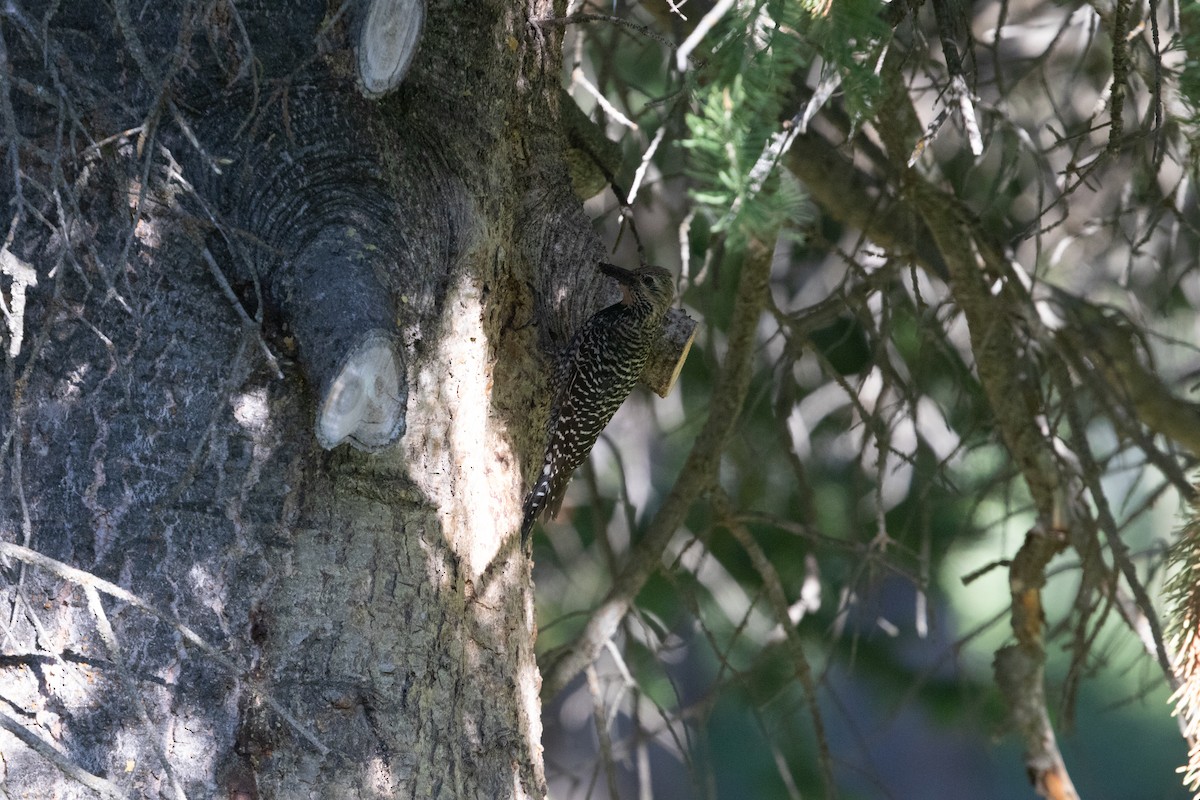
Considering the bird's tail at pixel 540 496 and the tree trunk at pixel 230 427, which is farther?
the bird's tail at pixel 540 496

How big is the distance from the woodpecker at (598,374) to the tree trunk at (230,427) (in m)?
1.47

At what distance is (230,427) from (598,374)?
197 cm

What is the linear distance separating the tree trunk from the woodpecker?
1470 mm

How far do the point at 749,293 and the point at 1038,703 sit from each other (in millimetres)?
1477

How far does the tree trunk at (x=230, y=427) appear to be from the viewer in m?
1.59

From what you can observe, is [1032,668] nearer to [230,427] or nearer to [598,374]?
[598,374]

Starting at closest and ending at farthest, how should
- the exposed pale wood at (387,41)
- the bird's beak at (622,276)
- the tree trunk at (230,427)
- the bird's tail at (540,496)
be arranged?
the tree trunk at (230,427), the exposed pale wood at (387,41), the bird's tail at (540,496), the bird's beak at (622,276)

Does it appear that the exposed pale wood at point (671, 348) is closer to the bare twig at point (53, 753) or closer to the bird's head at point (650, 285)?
the bird's head at point (650, 285)

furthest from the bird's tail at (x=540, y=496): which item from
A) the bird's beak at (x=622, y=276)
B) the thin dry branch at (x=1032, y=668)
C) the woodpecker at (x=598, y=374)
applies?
the thin dry branch at (x=1032, y=668)

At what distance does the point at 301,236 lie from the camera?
5.69 ft

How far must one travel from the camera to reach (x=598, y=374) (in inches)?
141

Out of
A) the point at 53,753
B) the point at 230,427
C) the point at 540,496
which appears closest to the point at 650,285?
the point at 540,496

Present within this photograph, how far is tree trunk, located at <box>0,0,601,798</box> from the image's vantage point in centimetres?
159

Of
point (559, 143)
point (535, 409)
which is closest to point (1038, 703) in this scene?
point (535, 409)
